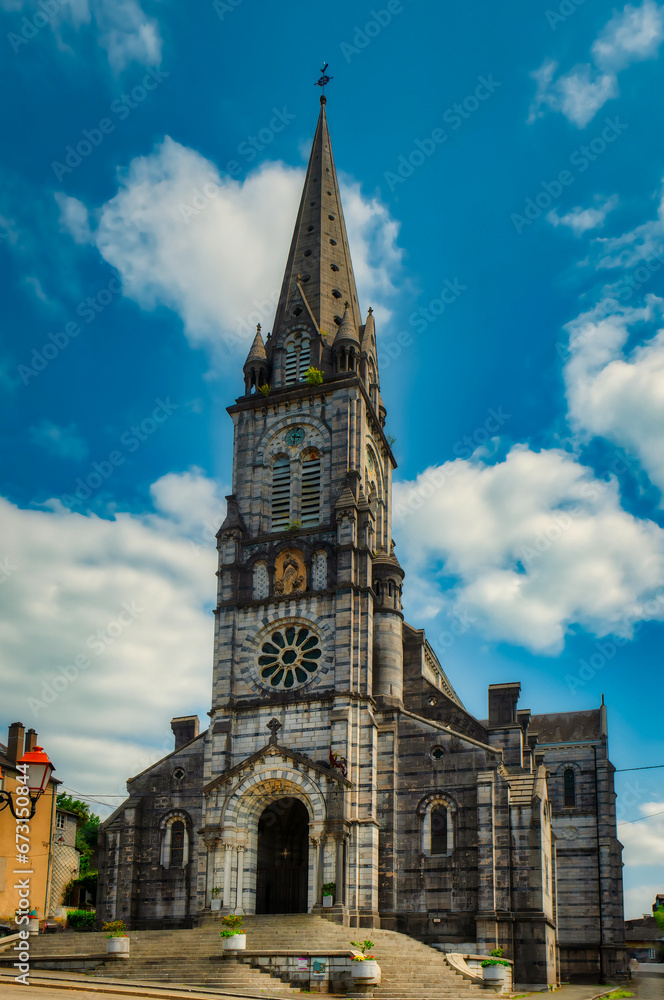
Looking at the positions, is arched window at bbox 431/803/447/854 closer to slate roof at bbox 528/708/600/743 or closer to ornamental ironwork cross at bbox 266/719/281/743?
ornamental ironwork cross at bbox 266/719/281/743

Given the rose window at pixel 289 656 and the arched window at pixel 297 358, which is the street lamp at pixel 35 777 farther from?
the arched window at pixel 297 358

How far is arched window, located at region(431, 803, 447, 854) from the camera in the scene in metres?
38.5

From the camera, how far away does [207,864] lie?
39.1 metres

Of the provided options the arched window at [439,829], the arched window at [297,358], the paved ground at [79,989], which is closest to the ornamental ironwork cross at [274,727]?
the arched window at [439,829]

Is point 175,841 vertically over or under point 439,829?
under

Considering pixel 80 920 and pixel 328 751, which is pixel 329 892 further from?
pixel 80 920

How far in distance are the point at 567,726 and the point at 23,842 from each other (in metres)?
36.5

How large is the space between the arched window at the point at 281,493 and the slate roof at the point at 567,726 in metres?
26.9

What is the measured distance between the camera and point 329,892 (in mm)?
36438

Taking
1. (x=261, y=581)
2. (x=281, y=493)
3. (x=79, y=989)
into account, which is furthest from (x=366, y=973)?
(x=281, y=493)

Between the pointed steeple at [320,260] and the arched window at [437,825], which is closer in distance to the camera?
the arched window at [437,825]

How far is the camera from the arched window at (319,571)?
43.7 m

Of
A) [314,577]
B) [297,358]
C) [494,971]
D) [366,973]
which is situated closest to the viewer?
[366,973]

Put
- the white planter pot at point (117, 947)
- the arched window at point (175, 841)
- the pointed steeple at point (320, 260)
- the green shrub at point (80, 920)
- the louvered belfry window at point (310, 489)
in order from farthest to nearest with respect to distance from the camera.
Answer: the pointed steeple at point (320, 260) < the louvered belfry window at point (310, 489) < the green shrub at point (80, 920) < the arched window at point (175, 841) < the white planter pot at point (117, 947)
